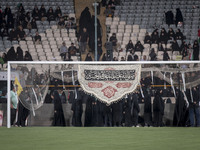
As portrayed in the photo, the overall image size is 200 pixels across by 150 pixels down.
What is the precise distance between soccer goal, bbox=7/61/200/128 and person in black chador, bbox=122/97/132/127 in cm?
13

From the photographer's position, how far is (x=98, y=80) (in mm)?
11781

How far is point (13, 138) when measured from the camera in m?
8.86

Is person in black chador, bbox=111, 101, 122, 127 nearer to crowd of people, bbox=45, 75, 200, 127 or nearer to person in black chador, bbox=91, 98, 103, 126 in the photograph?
crowd of people, bbox=45, 75, 200, 127

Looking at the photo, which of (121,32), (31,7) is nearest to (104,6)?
(121,32)

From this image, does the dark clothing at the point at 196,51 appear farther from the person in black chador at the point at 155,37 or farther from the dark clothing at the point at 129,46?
the dark clothing at the point at 129,46

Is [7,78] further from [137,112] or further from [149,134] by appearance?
[149,134]

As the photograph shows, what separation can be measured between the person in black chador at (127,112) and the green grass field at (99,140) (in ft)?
4.06

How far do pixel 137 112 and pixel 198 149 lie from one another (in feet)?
15.3

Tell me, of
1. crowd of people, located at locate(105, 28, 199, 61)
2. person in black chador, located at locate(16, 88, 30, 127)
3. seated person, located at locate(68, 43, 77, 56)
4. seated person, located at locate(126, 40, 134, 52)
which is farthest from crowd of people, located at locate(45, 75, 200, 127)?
→ seated person, located at locate(126, 40, 134, 52)

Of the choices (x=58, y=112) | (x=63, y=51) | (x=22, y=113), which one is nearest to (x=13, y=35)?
(x=63, y=51)

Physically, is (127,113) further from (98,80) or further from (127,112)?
(98,80)

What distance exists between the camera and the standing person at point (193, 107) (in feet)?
38.6

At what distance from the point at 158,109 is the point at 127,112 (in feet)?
2.69

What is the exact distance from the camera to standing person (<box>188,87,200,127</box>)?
11773 millimetres
